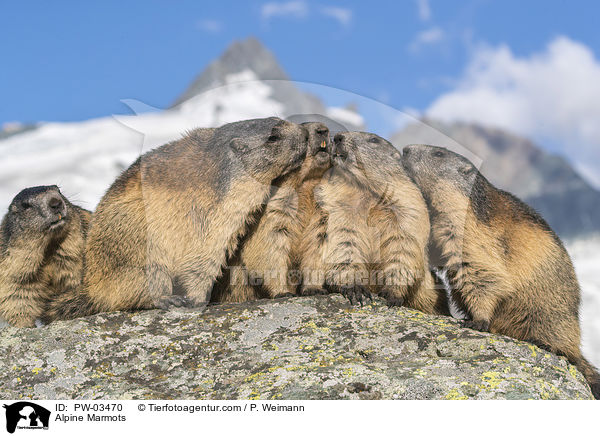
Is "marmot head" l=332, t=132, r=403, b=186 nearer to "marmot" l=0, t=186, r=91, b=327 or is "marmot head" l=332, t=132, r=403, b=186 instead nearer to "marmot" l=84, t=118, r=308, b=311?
"marmot" l=84, t=118, r=308, b=311

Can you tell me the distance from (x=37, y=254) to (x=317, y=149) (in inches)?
162

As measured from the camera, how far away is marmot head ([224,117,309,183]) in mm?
7555

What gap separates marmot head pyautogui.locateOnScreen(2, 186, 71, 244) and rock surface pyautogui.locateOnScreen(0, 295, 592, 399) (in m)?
1.57

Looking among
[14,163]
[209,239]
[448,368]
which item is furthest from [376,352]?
[14,163]

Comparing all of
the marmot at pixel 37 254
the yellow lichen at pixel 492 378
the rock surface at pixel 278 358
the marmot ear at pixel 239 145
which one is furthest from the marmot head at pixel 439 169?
the marmot at pixel 37 254

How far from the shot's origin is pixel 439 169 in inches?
315

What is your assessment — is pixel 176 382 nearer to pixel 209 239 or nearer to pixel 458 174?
pixel 209 239

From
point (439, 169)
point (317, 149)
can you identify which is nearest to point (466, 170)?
point (439, 169)

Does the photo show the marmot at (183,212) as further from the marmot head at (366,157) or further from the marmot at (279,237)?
the marmot head at (366,157)

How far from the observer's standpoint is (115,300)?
8.02 metres

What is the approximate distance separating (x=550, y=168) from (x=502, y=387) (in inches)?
306

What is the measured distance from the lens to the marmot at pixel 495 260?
7789mm
